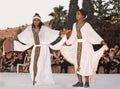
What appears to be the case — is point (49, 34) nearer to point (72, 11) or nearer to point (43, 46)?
point (43, 46)

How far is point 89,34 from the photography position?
13.1m

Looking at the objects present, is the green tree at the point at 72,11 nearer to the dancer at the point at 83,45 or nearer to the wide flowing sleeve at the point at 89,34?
the dancer at the point at 83,45

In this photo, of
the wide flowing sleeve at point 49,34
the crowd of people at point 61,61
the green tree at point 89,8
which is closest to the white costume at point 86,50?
the wide flowing sleeve at point 49,34

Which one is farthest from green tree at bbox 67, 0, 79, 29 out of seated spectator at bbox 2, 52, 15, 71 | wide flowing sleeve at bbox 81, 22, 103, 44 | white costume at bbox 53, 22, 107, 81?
wide flowing sleeve at bbox 81, 22, 103, 44

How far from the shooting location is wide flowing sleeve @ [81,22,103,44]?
42.8 ft

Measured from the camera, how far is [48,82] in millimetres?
13875

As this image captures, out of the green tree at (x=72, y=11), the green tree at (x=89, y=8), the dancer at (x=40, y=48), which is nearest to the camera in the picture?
the dancer at (x=40, y=48)

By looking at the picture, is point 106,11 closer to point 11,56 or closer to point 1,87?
point 11,56

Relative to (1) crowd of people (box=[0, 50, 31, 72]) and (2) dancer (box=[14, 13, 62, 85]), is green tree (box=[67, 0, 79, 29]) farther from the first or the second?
(2) dancer (box=[14, 13, 62, 85])

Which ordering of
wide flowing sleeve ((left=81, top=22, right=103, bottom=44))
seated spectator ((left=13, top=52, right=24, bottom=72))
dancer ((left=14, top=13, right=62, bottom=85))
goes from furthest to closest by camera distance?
seated spectator ((left=13, top=52, right=24, bottom=72)) → dancer ((left=14, top=13, right=62, bottom=85)) → wide flowing sleeve ((left=81, top=22, right=103, bottom=44))

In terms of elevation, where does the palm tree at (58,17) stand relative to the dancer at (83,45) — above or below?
above

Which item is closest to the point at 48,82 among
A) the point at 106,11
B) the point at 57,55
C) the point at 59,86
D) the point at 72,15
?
the point at 59,86

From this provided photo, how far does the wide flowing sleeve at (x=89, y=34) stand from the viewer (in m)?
13.1

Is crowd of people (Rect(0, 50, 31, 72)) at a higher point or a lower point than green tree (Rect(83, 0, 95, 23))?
lower
